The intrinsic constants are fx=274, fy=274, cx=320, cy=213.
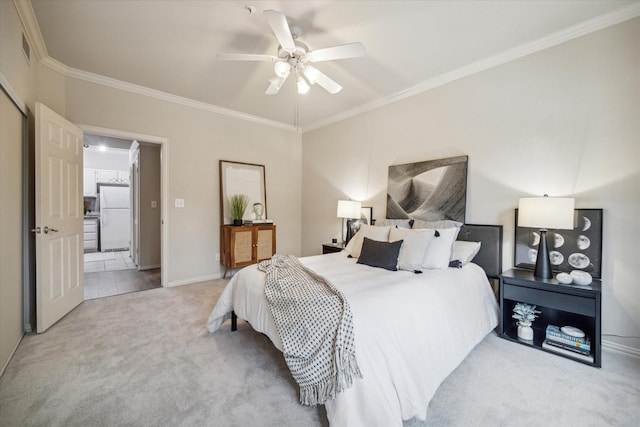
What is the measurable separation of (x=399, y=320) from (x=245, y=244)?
119 inches

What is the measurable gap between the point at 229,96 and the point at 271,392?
3.52 meters

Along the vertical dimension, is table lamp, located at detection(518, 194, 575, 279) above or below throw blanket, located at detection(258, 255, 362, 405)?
above

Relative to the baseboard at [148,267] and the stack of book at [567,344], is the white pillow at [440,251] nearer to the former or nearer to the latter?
the stack of book at [567,344]

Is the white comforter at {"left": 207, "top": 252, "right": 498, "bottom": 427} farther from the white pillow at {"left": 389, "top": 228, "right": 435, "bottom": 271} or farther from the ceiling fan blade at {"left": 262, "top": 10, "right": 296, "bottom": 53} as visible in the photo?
the ceiling fan blade at {"left": 262, "top": 10, "right": 296, "bottom": 53}

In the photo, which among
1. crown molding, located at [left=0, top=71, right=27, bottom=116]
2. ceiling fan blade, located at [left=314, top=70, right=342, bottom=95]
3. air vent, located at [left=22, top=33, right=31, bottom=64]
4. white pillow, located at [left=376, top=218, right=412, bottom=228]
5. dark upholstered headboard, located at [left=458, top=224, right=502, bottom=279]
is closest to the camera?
crown molding, located at [left=0, top=71, right=27, bottom=116]

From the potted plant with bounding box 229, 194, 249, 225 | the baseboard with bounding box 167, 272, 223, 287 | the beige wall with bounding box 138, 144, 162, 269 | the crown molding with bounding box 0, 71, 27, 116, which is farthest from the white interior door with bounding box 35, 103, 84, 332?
the beige wall with bounding box 138, 144, 162, 269

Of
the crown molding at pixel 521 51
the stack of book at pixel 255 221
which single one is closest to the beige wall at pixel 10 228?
the stack of book at pixel 255 221

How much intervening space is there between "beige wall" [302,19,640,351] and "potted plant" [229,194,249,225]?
7.90ft

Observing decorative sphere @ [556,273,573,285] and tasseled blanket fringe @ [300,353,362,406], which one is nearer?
tasseled blanket fringe @ [300,353,362,406]

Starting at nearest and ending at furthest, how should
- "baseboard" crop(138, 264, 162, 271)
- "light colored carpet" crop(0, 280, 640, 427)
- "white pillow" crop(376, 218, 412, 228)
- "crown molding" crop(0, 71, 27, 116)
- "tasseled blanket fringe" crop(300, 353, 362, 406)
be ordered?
"tasseled blanket fringe" crop(300, 353, 362, 406) < "light colored carpet" crop(0, 280, 640, 427) < "crown molding" crop(0, 71, 27, 116) < "white pillow" crop(376, 218, 412, 228) < "baseboard" crop(138, 264, 162, 271)

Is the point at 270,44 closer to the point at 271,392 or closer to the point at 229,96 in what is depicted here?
the point at 229,96

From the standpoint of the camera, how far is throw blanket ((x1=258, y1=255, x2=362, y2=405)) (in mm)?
1327

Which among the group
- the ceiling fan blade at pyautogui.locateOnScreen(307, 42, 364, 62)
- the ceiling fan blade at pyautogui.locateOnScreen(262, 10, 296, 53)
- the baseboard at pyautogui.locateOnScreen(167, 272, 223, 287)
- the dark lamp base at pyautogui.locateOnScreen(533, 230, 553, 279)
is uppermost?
the ceiling fan blade at pyautogui.locateOnScreen(262, 10, 296, 53)

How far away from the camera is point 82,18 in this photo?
2238 mm
